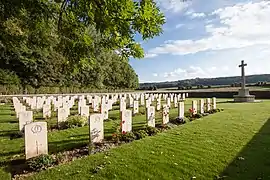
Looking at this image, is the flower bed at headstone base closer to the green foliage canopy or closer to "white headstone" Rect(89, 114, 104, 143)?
"white headstone" Rect(89, 114, 104, 143)

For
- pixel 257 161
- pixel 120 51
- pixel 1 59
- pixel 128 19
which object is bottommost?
pixel 257 161

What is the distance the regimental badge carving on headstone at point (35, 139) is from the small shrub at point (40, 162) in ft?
0.79

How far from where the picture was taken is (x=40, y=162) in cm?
624

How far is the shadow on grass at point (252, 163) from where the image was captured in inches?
234

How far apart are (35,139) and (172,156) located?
10.5 feet

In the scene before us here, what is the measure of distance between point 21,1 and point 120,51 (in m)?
2.35

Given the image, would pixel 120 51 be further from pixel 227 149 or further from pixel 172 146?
pixel 227 149

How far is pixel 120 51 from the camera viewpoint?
22.6 ft

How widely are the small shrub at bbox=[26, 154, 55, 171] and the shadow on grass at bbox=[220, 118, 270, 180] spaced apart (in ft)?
11.7

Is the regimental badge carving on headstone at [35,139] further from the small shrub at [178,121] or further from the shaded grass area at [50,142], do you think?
the small shrub at [178,121]

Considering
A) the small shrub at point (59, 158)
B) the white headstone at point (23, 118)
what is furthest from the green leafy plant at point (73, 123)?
the small shrub at point (59, 158)

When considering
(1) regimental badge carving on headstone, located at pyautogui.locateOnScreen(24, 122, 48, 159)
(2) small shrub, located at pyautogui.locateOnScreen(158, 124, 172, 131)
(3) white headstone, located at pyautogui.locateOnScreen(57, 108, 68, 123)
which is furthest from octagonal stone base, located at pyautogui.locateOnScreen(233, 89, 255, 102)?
(1) regimental badge carving on headstone, located at pyautogui.locateOnScreen(24, 122, 48, 159)

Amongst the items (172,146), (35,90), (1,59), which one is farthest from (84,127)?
(1,59)

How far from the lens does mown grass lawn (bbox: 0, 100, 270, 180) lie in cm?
586
